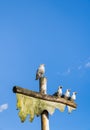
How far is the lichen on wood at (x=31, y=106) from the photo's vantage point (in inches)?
438

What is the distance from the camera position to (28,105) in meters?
11.4

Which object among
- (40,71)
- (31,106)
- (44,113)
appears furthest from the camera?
(40,71)

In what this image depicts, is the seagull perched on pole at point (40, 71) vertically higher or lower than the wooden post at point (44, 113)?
higher

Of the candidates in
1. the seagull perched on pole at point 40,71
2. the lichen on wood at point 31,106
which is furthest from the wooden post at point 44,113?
the seagull perched on pole at point 40,71

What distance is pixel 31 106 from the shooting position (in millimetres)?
11406

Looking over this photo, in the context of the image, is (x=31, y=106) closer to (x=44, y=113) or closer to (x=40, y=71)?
(x=44, y=113)

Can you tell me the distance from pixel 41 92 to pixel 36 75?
89cm

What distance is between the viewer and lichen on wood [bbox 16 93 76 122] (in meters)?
11.1

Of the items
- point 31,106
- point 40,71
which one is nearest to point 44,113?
point 31,106

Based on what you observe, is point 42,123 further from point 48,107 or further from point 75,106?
point 75,106

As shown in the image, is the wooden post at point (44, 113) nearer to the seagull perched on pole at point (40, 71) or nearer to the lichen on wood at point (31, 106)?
the lichen on wood at point (31, 106)

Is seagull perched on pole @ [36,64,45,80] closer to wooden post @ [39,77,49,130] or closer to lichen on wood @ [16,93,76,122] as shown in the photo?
wooden post @ [39,77,49,130]

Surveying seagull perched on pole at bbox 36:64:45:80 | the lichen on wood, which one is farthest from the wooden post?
seagull perched on pole at bbox 36:64:45:80

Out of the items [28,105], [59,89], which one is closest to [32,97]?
[28,105]
